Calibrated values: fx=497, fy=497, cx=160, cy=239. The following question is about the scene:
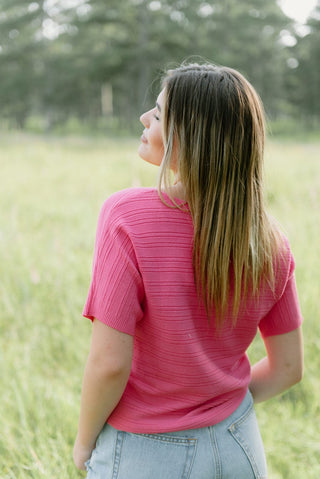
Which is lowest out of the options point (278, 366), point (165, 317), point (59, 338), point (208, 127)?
point (59, 338)

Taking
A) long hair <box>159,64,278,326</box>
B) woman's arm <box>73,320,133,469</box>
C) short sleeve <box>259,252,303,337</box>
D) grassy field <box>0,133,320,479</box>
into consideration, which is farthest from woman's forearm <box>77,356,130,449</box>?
grassy field <box>0,133,320,479</box>

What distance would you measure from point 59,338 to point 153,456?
1836 mm

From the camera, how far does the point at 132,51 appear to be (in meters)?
25.0

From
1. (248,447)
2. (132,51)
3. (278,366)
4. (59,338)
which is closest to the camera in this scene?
(248,447)

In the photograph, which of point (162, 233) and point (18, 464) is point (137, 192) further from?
point (18, 464)

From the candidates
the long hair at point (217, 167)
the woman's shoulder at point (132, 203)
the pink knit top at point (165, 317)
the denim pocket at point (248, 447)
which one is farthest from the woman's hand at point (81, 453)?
the woman's shoulder at point (132, 203)

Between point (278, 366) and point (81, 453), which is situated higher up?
point (278, 366)

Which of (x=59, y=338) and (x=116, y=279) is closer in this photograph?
(x=116, y=279)

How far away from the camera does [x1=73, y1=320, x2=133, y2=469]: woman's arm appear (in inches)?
41.3

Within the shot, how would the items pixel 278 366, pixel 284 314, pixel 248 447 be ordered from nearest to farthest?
1. pixel 248 447
2. pixel 284 314
3. pixel 278 366

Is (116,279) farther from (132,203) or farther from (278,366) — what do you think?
(278,366)

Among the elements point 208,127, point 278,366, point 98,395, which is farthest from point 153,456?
point 208,127

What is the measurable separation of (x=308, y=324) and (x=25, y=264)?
81.8 inches

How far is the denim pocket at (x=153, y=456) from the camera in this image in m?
1.05
